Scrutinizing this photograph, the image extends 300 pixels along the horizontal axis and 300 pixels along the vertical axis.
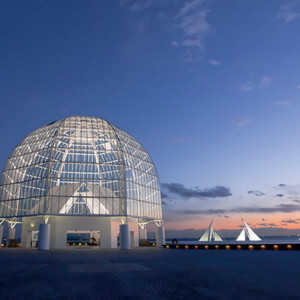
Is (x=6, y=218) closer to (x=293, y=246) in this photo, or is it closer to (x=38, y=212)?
(x=38, y=212)

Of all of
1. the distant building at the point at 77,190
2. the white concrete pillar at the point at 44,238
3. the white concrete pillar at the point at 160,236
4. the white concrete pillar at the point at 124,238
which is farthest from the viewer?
the white concrete pillar at the point at 160,236

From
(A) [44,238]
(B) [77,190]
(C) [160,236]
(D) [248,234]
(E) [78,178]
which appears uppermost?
(E) [78,178]

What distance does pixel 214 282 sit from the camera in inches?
463

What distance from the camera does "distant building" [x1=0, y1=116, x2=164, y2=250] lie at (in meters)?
44.7

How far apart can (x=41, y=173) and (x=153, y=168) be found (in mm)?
20741

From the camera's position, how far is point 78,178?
1804 inches

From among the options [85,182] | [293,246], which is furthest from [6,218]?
[293,246]

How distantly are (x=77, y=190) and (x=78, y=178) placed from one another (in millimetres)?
2313

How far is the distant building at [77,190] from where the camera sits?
44656 millimetres

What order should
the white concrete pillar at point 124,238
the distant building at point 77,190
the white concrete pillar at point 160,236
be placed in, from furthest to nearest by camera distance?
1. the white concrete pillar at point 160,236
2. the distant building at point 77,190
3. the white concrete pillar at point 124,238

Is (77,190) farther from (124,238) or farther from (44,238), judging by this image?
(124,238)

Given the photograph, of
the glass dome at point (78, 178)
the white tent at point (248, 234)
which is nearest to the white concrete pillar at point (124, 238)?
the glass dome at point (78, 178)

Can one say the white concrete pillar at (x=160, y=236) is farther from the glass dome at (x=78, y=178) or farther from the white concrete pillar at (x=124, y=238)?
the white concrete pillar at (x=124, y=238)

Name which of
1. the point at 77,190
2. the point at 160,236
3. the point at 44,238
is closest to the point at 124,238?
the point at 77,190
